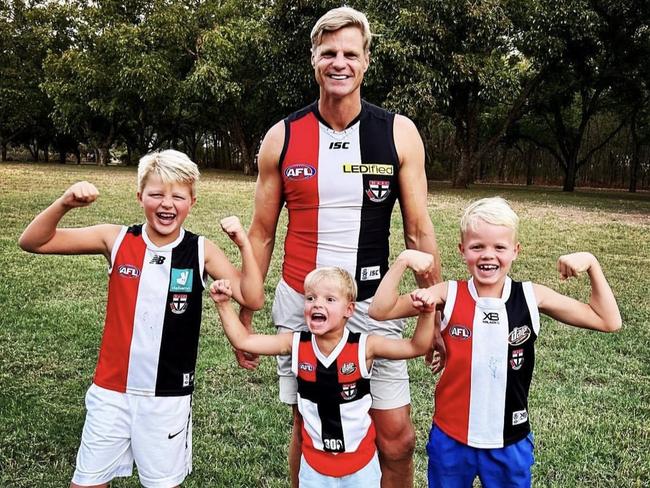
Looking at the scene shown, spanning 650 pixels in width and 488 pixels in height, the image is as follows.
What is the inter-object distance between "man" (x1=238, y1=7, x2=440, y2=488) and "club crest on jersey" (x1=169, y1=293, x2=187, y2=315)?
1.39ft

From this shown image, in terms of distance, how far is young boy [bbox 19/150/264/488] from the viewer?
2576 mm

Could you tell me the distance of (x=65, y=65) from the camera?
35031 mm

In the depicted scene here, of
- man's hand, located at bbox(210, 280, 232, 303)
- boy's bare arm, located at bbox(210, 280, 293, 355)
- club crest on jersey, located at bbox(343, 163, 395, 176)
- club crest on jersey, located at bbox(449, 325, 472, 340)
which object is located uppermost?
club crest on jersey, located at bbox(343, 163, 395, 176)

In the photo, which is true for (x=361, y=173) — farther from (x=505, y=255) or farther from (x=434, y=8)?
(x=434, y=8)

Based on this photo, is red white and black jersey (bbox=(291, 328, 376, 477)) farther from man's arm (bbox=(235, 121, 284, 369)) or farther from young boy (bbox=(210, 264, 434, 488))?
man's arm (bbox=(235, 121, 284, 369))

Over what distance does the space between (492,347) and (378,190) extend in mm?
831

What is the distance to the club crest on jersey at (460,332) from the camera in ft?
8.36

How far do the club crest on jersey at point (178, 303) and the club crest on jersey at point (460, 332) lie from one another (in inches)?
44.8

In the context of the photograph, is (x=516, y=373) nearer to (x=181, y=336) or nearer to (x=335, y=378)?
(x=335, y=378)

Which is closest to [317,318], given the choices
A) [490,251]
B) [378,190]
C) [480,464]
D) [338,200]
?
[338,200]

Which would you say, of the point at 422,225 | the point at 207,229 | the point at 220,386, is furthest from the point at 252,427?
the point at 207,229

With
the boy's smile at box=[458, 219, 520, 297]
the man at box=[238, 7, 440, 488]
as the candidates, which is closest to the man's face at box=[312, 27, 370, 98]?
the man at box=[238, 7, 440, 488]

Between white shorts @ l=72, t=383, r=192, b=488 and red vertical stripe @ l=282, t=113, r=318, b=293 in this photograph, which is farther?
red vertical stripe @ l=282, t=113, r=318, b=293

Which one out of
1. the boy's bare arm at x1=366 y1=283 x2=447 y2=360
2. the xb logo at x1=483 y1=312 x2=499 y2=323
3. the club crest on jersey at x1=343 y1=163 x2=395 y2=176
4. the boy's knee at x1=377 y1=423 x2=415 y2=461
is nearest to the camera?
the boy's bare arm at x1=366 y1=283 x2=447 y2=360
